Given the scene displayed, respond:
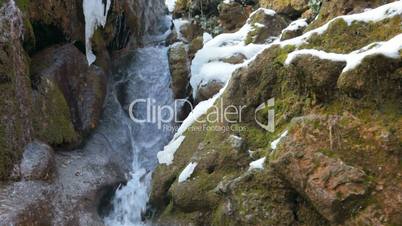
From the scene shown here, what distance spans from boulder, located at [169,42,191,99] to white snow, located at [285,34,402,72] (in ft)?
16.7

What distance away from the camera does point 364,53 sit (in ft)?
→ 17.5

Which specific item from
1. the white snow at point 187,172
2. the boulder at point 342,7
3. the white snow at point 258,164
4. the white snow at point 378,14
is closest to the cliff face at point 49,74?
the white snow at point 187,172

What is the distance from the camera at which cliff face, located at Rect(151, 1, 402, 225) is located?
475 centimetres

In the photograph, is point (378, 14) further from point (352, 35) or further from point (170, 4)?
point (170, 4)

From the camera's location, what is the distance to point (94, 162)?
28.2 feet

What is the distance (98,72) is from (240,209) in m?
6.24

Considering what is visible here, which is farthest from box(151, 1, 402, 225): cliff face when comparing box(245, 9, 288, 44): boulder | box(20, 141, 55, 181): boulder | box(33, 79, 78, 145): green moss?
box(245, 9, 288, 44): boulder

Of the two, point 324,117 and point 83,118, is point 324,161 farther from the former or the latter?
point 83,118

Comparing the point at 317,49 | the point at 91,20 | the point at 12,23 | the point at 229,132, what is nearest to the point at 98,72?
the point at 91,20

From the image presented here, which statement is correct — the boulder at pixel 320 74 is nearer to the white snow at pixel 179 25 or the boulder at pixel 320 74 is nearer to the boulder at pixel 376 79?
the boulder at pixel 376 79

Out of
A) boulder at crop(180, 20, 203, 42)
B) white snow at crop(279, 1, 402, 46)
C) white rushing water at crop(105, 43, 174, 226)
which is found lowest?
white rushing water at crop(105, 43, 174, 226)

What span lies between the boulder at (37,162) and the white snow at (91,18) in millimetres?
3497

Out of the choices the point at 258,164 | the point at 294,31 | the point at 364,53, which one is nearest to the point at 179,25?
the point at 294,31

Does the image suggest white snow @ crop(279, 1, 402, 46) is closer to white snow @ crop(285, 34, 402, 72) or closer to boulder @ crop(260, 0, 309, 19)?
white snow @ crop(285, 34, 402, 72)
